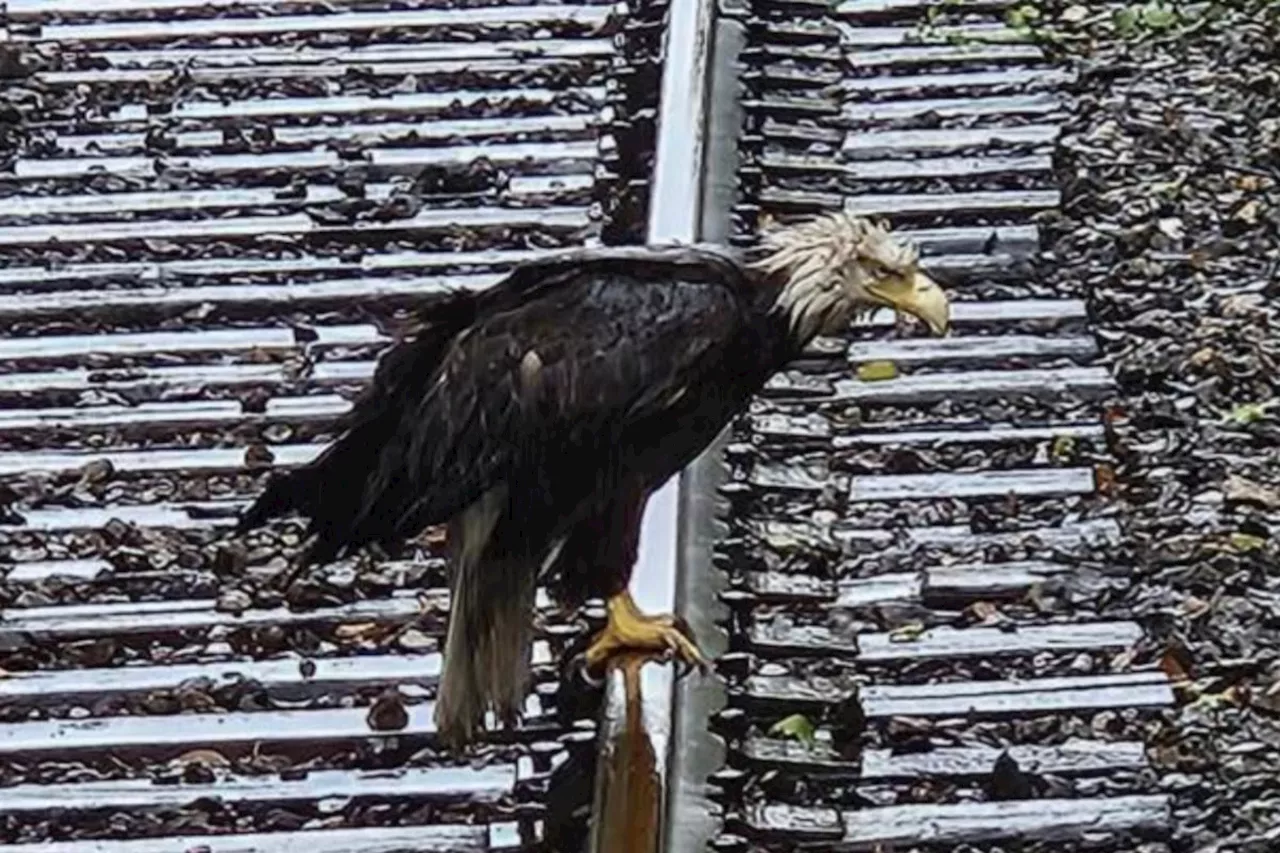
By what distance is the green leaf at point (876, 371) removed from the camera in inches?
243

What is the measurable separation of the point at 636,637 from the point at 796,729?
0.29 meters

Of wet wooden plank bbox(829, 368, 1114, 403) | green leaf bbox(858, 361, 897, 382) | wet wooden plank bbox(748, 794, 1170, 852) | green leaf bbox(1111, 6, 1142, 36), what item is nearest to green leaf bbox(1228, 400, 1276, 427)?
wet wooden plank bbox(829, 368, 1114, 403)

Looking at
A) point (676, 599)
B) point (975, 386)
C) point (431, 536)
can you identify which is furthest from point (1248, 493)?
point (431, 536)

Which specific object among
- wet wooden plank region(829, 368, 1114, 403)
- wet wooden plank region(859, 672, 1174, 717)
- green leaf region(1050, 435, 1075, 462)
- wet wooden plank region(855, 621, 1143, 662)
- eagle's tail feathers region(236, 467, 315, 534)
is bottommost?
wet wooden plank region(859, 672, 1174, 717)

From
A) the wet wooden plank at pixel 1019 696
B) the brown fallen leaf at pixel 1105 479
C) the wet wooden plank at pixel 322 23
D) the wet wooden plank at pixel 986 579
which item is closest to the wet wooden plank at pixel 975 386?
the brown fallen leaf at pixel 1105 479

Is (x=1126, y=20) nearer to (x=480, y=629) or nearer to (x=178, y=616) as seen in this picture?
(x=178, y=616)

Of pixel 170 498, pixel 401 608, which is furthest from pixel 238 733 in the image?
pixel 170 498

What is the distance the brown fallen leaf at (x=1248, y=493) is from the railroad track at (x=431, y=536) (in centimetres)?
22

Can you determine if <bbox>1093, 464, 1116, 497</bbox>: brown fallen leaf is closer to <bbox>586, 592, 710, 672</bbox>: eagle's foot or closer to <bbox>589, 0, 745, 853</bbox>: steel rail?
<bbox>589, 0, 745, 853</bbox>: steel rail

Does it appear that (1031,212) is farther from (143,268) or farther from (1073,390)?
(143,268)

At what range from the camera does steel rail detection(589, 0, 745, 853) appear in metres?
4.46

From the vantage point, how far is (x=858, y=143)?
7.34 m

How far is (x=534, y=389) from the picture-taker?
4629mm

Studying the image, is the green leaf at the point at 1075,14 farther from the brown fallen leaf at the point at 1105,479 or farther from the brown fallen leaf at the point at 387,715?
the brown fallen leaf at the point at 387,715
